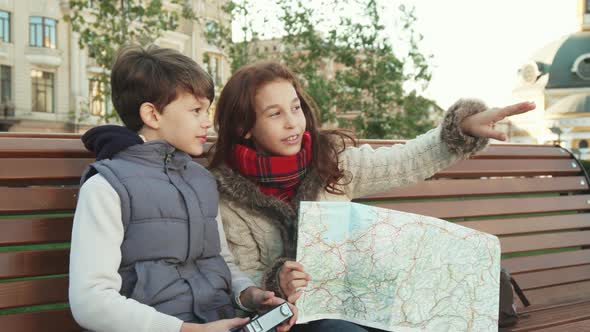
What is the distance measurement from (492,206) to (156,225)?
202 cm

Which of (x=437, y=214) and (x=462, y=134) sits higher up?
(x=462, y=134)

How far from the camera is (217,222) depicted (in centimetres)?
227

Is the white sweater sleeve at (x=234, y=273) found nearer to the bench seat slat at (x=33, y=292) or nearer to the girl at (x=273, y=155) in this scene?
the girl at (x=273, y=155)

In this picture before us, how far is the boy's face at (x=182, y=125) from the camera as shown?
212 cm

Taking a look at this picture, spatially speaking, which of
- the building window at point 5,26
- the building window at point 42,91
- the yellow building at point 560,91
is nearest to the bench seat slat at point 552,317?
the building window at point 5,26

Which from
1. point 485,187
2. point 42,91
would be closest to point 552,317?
point 485,187

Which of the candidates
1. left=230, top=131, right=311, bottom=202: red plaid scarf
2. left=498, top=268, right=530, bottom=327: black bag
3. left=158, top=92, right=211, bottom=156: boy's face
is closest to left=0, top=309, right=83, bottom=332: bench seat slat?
left=158, top=92, right=211, bottom=156: boy's face

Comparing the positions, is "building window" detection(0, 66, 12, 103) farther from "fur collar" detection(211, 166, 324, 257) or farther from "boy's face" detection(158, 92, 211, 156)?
"boy's face" detection(158, 92, 211, 156)

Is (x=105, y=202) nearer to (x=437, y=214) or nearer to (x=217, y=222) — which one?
(x=217, y=222)

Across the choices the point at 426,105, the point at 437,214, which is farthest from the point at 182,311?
the point at 426,105

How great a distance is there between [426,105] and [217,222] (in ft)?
29.7

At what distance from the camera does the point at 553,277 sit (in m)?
3.47

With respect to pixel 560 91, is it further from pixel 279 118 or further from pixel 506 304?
pixel 279 118

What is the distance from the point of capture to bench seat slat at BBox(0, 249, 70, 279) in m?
2.06
